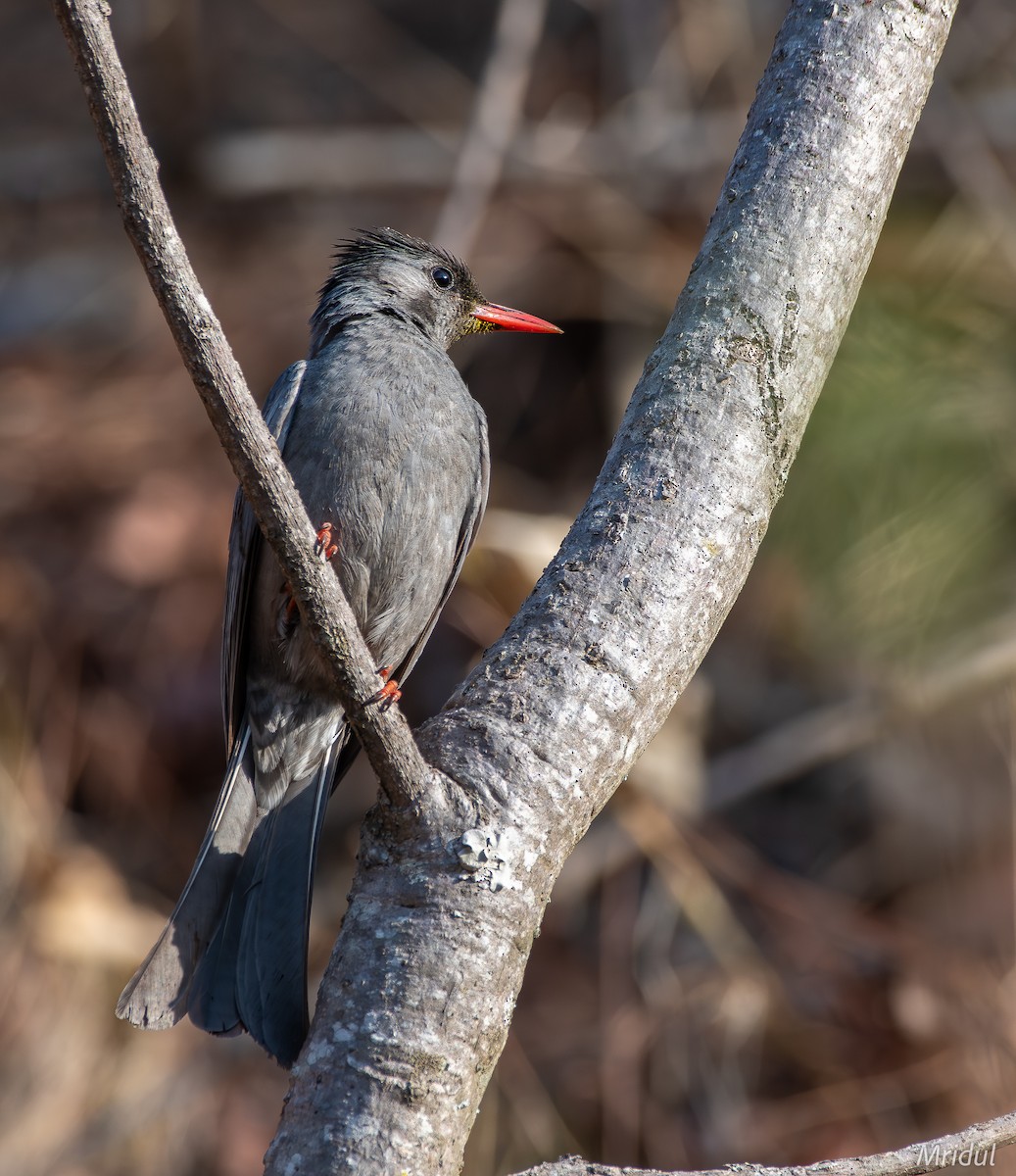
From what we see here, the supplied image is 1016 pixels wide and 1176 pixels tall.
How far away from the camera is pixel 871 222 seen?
7.54 feet

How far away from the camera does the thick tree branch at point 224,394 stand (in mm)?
1620

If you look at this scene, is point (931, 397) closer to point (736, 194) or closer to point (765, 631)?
point (736, 194)

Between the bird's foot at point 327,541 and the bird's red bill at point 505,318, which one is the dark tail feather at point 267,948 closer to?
the bird's foot at point 327,541

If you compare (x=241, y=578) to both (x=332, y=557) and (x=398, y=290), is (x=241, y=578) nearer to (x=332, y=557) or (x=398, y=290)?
(x=332, y=557)

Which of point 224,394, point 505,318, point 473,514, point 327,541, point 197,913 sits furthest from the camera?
point 505,318

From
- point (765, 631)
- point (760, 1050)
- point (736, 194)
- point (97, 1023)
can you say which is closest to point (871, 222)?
point (736, 194)

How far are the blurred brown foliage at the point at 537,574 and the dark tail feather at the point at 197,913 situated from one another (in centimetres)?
172

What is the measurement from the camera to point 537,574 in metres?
4.34

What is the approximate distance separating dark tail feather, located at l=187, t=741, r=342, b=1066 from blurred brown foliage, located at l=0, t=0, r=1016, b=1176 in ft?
5.84

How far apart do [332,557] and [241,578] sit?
310mm

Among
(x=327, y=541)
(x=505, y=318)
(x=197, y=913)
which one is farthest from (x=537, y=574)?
(x=197, y=913)

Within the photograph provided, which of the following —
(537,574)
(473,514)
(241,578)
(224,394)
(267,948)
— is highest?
(537,574)

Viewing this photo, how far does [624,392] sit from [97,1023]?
3838 mm

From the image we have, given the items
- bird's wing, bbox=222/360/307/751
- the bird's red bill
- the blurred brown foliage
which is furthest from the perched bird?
the blurred brown foliage
